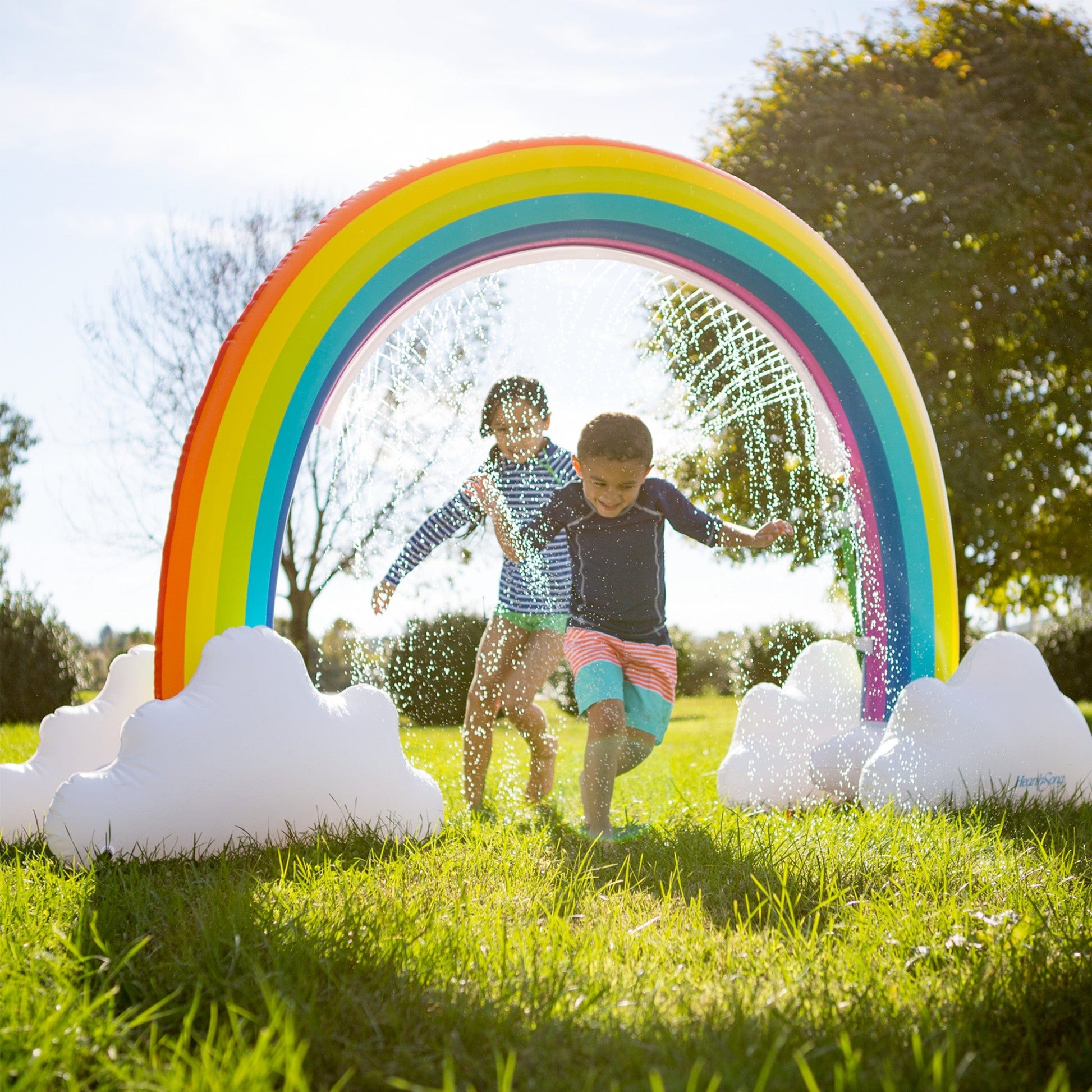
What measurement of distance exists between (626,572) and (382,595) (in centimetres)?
92

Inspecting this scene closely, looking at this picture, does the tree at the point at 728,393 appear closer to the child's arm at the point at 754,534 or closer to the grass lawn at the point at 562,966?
the child's arm at the point at 754,534

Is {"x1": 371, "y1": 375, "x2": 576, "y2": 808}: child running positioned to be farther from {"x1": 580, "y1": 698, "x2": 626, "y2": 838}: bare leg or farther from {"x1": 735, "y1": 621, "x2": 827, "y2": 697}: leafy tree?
{"x1": 735, "y1": 621, "x2": 827, "y2": 697}: leafy tree

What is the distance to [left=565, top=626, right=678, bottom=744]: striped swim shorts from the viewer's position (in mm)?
3436

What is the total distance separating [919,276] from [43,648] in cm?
978

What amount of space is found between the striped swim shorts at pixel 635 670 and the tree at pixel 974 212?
7105 millimetres

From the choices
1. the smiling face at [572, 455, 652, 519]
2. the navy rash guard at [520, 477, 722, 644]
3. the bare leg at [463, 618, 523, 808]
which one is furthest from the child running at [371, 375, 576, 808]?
the smiling face at [572, 455, 652, 519]

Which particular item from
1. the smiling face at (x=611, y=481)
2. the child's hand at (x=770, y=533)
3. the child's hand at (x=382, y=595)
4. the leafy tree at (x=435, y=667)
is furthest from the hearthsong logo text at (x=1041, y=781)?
the leafy tree at (x=435, y=667)

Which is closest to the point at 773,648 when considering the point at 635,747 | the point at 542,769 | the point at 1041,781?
the point at 542,769

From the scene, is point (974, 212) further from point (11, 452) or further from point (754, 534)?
point (11, 452)

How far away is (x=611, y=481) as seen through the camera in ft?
11.1

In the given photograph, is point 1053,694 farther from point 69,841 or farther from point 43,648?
point 43,648

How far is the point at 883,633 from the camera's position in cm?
399

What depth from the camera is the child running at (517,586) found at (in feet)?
12.5

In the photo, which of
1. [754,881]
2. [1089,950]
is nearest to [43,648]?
[754,881]
